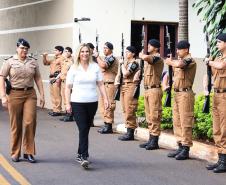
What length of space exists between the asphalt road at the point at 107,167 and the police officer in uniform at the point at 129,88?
0.40m

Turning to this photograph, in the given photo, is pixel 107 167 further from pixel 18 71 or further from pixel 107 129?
pixel 107 129

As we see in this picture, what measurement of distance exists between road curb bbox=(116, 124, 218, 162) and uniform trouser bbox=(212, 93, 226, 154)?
66 centimetres

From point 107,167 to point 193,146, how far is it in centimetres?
181

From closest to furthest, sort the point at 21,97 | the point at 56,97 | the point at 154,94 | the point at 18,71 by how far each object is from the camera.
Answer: the point at 18,71
the point at 21,97
the point at 154,94
the point at 56,97

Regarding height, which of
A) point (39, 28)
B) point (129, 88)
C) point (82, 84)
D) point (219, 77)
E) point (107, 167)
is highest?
point (39, 28)

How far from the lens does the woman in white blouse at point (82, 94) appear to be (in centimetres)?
853

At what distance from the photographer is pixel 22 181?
767 cm

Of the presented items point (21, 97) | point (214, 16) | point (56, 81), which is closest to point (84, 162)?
point (21, 97)

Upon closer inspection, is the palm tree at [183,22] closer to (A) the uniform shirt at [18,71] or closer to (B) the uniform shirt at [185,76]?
(B) the uniform shirt at [185,76]

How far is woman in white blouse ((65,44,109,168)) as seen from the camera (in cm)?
853

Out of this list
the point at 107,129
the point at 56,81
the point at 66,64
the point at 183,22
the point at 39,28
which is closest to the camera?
the point at 107,129

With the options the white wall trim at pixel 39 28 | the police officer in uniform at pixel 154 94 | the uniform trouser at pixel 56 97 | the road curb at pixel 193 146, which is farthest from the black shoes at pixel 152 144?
the white wall trim at pixel 39 28

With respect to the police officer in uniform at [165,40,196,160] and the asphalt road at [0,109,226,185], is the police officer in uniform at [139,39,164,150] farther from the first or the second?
the police officer in uniform at [165,40,196,160]

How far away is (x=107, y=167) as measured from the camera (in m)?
8.72
